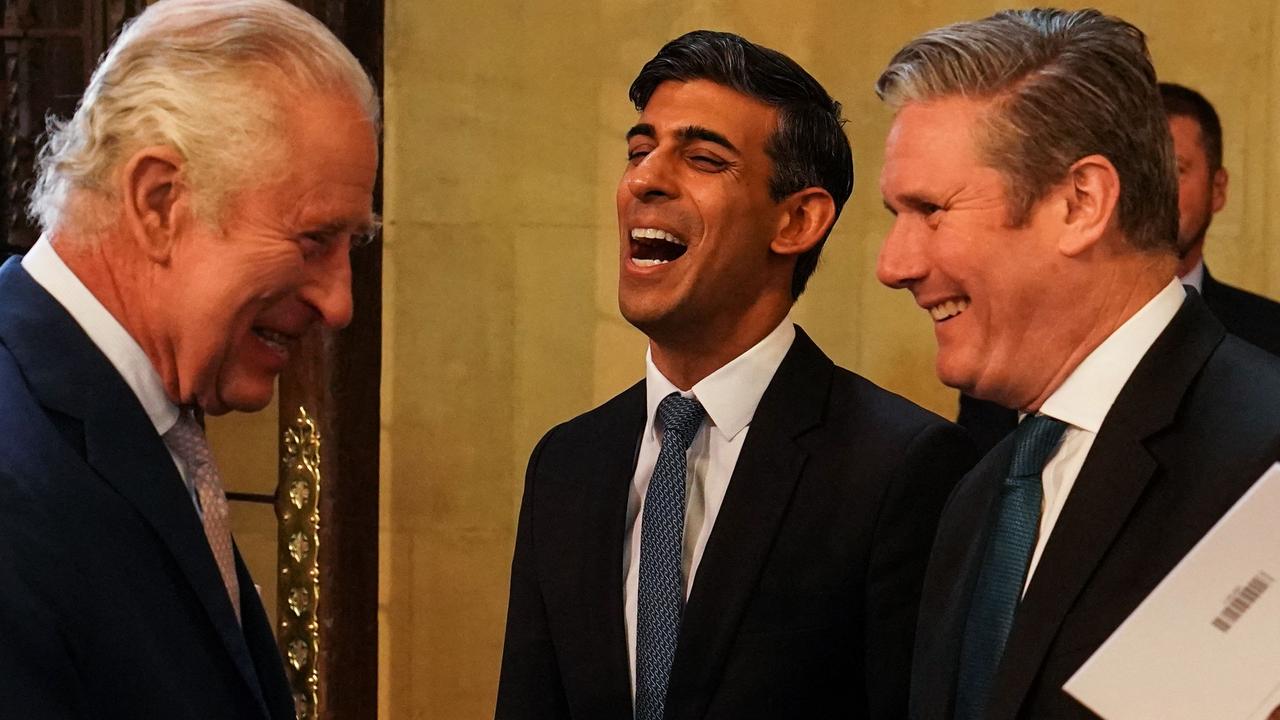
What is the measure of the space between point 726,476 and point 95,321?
1.03 m

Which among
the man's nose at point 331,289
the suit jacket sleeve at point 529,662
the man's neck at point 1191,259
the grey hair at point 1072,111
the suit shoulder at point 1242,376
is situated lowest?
the suit jacket sleeve at point 529,662

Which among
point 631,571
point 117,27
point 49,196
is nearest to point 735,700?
point 631,571

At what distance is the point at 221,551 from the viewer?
180 cm

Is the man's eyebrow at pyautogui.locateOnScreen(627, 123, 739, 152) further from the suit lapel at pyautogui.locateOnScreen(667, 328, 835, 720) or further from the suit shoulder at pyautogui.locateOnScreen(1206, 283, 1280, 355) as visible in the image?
the suit shoulder at pyautogui.locateOnScreen(1206, 283, 1280, 355)

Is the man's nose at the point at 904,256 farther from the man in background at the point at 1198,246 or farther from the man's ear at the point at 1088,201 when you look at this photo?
the man in background at the point at 1198,246

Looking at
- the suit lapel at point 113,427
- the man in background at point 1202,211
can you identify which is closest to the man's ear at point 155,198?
the suit lapel at point 113,427

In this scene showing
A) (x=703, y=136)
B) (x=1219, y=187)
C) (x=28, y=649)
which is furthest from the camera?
(x=1219, y=187)

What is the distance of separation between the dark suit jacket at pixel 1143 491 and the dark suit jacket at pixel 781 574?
1.40 ft

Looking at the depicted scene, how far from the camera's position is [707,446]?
93.4 inches

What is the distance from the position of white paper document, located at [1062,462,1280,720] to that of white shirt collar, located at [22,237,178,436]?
1.01m

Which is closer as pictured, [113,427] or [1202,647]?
[1202,647]

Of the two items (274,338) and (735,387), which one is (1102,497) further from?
(274,338)

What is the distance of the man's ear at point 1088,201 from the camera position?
1.89 meters

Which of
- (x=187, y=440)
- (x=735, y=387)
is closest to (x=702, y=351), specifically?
(x=735, y=387)
